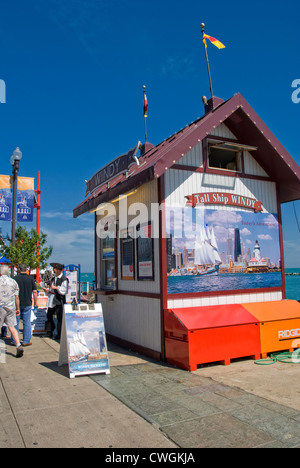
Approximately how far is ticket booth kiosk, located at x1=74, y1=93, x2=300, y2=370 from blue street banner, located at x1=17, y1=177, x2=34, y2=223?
713cm

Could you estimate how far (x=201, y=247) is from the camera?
7.75m

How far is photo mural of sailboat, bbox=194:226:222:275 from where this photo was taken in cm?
769

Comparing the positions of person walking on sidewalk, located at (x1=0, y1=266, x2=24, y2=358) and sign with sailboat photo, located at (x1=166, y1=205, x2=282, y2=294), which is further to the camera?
sign with sailboat photo, located at (x1=166, y1=205, x2=282, y2=294)

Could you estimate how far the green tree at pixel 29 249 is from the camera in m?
20.1

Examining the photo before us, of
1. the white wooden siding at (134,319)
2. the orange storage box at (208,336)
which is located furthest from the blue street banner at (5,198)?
the orange storage box at (208,336)

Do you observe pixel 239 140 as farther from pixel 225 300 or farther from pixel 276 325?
pixel 276 325

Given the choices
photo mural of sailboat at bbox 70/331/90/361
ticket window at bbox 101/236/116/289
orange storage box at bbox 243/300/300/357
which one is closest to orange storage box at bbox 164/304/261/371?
orange storage box at bbox 243/300/300/357

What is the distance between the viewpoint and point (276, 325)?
7617 millimetres

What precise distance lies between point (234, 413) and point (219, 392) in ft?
2.73

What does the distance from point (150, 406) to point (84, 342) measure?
2.02 meters

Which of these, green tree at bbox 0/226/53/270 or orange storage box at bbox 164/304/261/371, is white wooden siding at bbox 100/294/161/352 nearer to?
orange storage box at bbox 164/304/261/371

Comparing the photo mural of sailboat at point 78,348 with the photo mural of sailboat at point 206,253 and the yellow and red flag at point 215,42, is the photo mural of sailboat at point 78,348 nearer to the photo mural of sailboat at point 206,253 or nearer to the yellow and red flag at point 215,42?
the photo mural of sailboat at point 206,253
